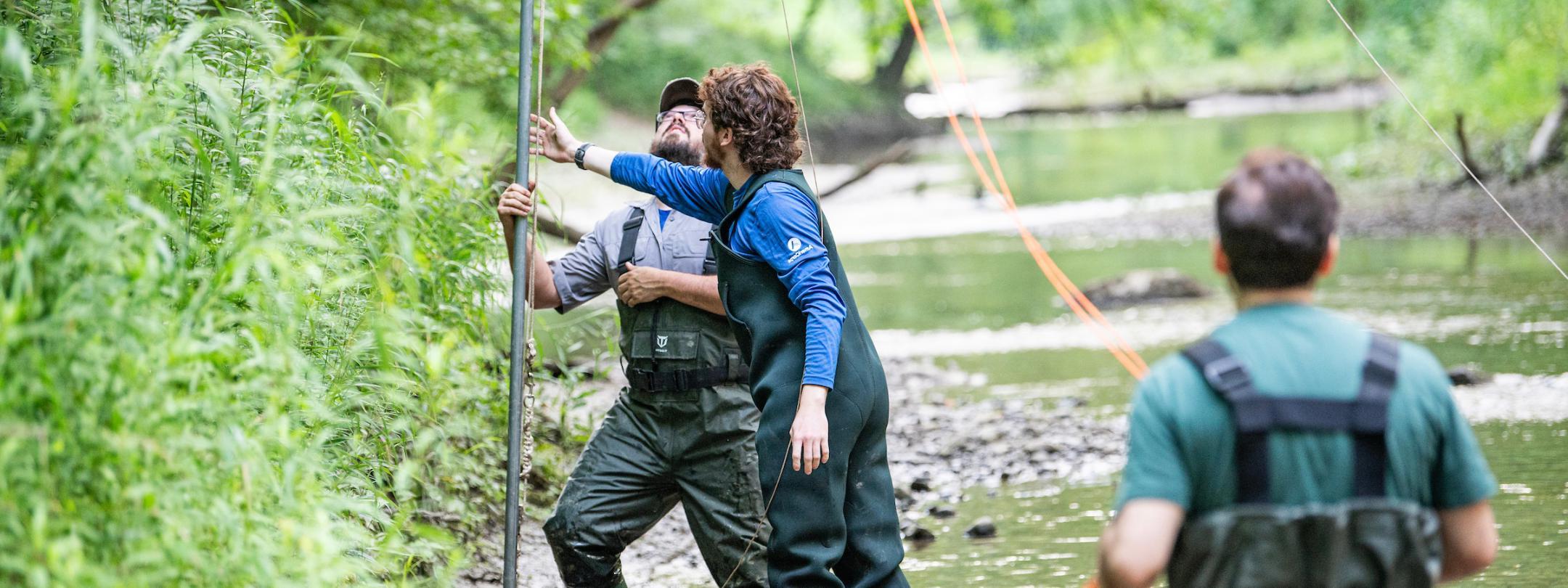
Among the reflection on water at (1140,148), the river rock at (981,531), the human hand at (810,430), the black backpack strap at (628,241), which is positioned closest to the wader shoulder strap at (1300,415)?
the human hand at (810,430)

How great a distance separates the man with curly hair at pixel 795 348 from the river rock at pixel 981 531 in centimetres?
235

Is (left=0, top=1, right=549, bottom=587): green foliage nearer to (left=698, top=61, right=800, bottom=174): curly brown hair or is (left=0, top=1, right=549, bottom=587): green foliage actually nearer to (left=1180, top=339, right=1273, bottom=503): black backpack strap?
(left=698, top=61, right=800, bottom=174): curly brown hair

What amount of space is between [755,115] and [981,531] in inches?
118

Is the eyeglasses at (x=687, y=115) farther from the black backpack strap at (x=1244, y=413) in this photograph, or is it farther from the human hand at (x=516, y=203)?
the black backpack strap at (x=1244, y=413)

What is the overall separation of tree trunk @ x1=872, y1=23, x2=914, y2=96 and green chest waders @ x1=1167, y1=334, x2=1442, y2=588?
139 ft

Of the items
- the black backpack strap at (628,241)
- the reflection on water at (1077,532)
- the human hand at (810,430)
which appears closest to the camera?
the human hand at (810,430)

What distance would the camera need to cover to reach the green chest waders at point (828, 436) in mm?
3936

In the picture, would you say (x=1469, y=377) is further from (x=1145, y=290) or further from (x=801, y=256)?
(x=801, y=256)

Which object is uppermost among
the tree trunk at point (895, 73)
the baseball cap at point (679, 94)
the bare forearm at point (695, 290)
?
the tree trunk at point (895, 73)

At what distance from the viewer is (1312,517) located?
95.4 inches

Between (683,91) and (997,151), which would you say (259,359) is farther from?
(997,151)

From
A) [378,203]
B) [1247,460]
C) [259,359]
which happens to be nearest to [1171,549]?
[1247,460]

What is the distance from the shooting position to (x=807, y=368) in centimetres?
378

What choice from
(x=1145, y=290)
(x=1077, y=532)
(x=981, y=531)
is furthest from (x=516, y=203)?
(x=1145, y=290)
